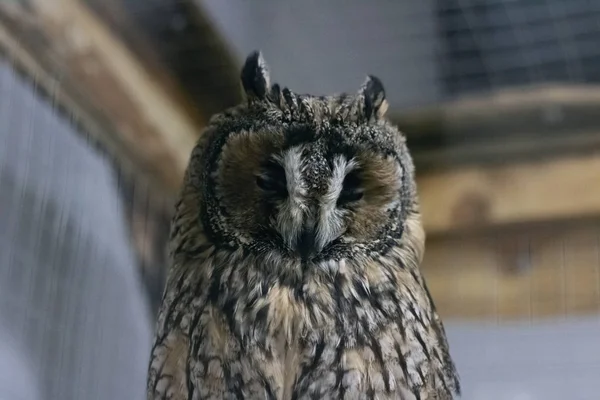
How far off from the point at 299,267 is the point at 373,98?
1.02 ft

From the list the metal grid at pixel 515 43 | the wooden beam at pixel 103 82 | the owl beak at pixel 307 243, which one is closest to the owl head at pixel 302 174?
the owl beak at pixel 307 243

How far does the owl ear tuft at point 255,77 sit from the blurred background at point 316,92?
246 millimetres

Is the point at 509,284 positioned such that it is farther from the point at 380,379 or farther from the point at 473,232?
the point at 380,379

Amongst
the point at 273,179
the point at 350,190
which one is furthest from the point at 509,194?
the point at 273,179

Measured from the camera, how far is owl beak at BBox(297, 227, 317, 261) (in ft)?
4.34

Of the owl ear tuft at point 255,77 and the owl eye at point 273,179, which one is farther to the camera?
the owl ear tuft at point 255,77

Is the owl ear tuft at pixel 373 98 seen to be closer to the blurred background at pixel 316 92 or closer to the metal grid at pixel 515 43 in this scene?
the blurred background at pixel 316 92

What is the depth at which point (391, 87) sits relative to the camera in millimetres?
1839

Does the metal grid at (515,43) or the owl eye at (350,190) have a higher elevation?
the metal grid at (515,43)

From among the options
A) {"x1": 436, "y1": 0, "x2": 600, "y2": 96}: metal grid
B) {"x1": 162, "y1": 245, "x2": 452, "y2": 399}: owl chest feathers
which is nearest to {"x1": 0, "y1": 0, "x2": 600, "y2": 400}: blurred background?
{"x1": 436, "y1": 0, "x2": 600, "y2": 96}: metal grid

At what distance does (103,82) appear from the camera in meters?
1.66

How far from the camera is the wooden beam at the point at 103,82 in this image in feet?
4.99

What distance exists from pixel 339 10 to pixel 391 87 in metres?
0.22

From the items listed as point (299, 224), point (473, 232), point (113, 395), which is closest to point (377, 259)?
point (299, 224)
